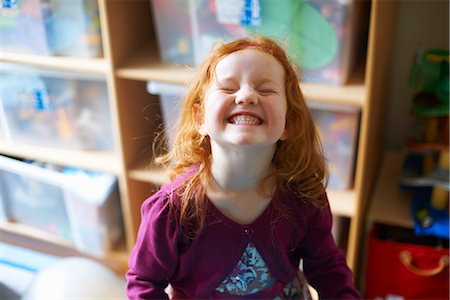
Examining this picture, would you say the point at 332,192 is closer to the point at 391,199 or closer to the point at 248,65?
the point at 391,199

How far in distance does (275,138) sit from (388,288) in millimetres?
871

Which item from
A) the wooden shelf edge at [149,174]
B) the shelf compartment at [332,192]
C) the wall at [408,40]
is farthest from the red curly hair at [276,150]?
the wall at [408,40]

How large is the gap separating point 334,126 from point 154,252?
608 millimetres

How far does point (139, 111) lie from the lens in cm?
134

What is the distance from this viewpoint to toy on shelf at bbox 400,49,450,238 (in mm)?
1227

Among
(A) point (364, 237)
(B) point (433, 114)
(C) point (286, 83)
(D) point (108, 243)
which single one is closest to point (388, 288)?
(A) point (364, 237)

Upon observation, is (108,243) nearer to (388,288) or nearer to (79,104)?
(79,104)

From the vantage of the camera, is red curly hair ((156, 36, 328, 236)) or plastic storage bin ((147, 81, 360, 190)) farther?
plastic storage bin ((147, 81, 360, 190))

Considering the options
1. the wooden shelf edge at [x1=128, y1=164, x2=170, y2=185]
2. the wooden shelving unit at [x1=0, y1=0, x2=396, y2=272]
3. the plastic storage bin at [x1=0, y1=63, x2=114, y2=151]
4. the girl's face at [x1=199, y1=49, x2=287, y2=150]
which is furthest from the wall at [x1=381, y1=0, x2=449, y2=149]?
the girl's face at [x1=199, y1=49, x2=287, y2=150]

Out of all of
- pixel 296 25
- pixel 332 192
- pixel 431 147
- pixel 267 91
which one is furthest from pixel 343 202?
pixel 267 91

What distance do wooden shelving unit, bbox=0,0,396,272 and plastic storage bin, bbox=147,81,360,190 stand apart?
22mm

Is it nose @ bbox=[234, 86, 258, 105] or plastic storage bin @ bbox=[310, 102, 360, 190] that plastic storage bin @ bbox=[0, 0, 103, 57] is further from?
nose @ bbox=[234, 86, 258, 105]

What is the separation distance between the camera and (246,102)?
62 centimetres

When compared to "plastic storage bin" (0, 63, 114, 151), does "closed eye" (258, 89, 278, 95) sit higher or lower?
higher
